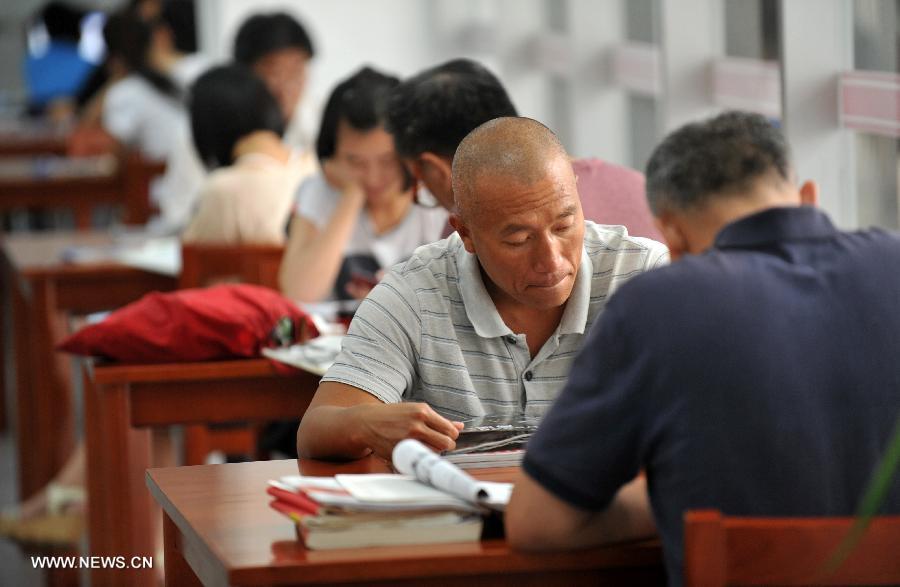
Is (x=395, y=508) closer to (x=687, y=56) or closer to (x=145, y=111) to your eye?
(x=687, y=56)

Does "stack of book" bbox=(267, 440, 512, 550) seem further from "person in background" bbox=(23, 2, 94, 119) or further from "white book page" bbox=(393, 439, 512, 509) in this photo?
"person in background" bbox=(23, 2, 94, 119)

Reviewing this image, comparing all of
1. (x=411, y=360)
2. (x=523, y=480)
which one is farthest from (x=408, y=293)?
(x=523, y=480)

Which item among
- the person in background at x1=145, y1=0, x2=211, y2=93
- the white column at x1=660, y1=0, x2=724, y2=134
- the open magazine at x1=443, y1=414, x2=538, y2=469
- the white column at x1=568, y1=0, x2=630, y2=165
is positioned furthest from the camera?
the person in background at x1=145, y1=0, x2=211, y2=93

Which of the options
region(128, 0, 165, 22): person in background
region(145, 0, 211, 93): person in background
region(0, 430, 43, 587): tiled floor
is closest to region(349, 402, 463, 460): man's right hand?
region(0, 430, 43, 587): tiled floor

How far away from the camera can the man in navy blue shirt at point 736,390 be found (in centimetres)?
132

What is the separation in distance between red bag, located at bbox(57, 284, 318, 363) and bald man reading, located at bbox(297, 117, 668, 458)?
0.70 meters

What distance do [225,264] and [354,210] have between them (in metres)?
0.33

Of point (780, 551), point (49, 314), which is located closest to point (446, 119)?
point (780, 551)

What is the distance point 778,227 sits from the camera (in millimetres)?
1402

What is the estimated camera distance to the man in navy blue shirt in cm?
132

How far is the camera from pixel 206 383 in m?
2.64

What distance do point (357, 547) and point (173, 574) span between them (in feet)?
1.63

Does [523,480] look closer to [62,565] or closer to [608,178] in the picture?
[608,178]
